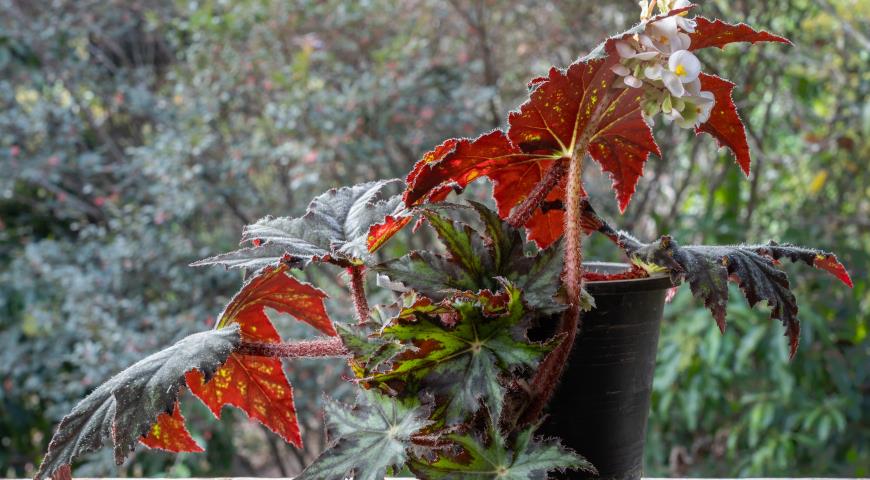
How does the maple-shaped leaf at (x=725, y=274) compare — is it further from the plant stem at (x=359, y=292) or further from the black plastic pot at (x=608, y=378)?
the plant stem at (x=359, y=292)

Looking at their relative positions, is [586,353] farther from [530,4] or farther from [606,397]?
[530,4]

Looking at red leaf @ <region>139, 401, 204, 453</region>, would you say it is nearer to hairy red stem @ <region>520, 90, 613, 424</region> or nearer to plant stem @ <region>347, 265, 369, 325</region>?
plant stem @ <region>347, 265, 369, 325</region>

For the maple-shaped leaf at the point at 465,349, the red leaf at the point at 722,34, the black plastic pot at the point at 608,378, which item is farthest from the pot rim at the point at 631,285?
the red leaf at the point at 722,34

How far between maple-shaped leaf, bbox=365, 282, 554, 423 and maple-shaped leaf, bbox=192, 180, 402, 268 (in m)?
0.09

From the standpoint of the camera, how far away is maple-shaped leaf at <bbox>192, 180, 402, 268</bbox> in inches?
28.7

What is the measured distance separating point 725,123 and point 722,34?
0.11m

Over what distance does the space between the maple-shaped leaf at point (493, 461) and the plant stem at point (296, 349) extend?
0.44 ft

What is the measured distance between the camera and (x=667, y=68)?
0.68m

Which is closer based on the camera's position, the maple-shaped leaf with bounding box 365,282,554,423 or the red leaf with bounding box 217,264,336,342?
the maple-shaped leaf with bounding box 365,282,554,423

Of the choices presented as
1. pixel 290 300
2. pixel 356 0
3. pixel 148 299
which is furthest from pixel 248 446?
pixel 290 300

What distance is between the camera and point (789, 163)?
2.90m

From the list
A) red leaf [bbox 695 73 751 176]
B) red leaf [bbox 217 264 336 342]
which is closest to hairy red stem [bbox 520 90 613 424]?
red leaf [bbox 695 73 751 176]

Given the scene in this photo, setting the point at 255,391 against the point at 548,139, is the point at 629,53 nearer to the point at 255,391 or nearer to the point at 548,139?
the point at 548,139

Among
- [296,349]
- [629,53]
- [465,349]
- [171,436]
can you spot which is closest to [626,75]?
[629,53]
